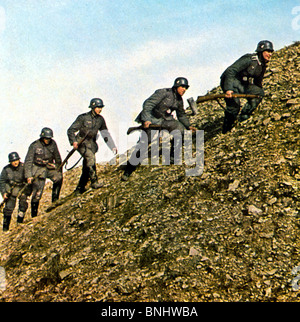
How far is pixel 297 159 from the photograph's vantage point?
40.3ft

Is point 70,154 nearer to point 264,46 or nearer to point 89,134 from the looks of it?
point 89,134

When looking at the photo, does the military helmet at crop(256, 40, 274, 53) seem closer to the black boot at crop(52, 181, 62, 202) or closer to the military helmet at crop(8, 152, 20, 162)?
the black boot at crop(52, 181, 62, 202)

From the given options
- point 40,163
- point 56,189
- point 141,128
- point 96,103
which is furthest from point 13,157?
point 141,128

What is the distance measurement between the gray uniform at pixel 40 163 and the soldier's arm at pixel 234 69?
7.35 m

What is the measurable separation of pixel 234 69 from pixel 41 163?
8327mm

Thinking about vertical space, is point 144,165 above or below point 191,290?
above

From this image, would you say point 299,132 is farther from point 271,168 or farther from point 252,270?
point 252,270

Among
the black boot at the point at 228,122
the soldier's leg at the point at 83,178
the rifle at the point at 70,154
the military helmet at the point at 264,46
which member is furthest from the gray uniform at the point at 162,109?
the military helmet at the point at 264,46

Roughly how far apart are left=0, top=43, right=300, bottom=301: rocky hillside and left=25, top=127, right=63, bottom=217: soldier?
3.82ft

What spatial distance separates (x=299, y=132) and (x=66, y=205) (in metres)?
9.00

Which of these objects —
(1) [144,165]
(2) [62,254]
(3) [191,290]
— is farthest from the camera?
(1) [144,165]

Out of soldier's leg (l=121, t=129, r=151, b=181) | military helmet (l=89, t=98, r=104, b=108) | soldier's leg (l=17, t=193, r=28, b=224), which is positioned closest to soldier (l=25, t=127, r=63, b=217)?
soldier's leg (l=17, t=193, r=28, b=224)
